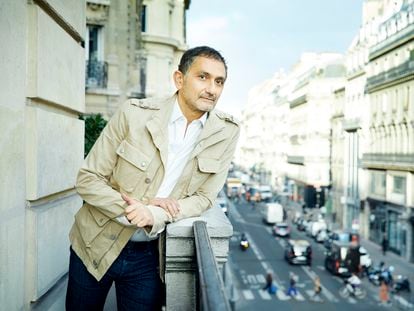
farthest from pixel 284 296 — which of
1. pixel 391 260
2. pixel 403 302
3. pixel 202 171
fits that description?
pixel 202 171

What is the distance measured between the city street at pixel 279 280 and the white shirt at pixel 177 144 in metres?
21.7

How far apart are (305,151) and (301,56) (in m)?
27.7

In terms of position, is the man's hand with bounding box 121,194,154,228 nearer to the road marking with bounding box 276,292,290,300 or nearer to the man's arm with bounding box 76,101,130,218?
the man's arm with bounding box 76,101,130,218

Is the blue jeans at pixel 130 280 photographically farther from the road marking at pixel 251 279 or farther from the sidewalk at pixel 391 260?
the sidewalk at pixel 391 260

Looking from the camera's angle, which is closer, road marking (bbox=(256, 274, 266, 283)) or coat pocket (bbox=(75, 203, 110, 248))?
coat pocket (bbox=(75, 203, 110, 248))

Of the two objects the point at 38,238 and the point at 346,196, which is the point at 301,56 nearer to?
the point at 346,196

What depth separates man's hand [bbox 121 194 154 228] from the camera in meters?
2.87

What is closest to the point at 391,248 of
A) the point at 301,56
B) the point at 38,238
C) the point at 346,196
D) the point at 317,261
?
the point at 317,261

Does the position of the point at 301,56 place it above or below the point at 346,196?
above

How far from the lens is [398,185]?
135ft

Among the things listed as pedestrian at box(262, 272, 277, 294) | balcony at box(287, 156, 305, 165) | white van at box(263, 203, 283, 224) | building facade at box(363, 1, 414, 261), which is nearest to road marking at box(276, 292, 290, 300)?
pedestrian at box(262, 272, 277, 294)

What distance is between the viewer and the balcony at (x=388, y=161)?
38.7 m

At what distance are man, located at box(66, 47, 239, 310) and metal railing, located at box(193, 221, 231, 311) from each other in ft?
1.03

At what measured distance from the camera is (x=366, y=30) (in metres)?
50.0
